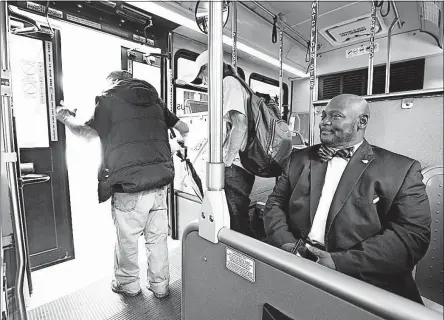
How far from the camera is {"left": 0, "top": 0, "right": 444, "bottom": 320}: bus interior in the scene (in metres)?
0.76

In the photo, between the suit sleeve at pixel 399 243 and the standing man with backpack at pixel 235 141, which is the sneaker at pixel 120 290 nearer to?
the standing man with backpack at pixel 235 141

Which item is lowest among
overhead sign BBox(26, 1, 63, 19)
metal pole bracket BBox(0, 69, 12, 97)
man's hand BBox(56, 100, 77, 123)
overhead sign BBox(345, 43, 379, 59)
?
man's hand BBox(56, 100, 77, 123)

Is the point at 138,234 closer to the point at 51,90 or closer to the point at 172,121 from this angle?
the point at 172,121

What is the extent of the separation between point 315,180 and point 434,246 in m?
0.78

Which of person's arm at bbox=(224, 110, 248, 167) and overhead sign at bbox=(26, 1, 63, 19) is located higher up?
overhead sign at bbox=(26, 1, 63, 19)

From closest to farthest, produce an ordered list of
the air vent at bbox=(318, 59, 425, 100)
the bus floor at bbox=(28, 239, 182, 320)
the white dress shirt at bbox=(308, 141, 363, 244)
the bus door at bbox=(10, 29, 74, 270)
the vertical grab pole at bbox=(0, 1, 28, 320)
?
the vertical grab pole at bbox=(0, 1, 28, 320) → the white dress shirt at bbox=(308, 141, 363, 244) → the bus floor at bbox=(28, 239, 182, 320) → the bus door at bbox=(10, 29, 74, 270) → the air vent at bbox=(318, 59, 425, 100)

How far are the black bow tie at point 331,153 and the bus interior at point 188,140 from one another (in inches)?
13.5

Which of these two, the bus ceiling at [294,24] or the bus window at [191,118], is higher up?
the bus ceiling at [294,24]

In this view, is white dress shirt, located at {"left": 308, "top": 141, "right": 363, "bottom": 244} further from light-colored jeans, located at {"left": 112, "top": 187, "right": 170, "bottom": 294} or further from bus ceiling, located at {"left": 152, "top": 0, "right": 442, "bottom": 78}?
bus ceiling, located at {"left": 152, "top": 0, "right": 442, "bottom": 78}

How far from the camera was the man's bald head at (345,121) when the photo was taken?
1625 mm

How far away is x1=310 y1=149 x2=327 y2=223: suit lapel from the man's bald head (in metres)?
0.15

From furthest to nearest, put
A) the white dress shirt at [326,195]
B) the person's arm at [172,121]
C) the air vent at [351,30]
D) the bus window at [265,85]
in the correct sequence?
the bus window at [265,85]
the air vent at [351,30]
the person's arm at [172,121]
the white dress shirt at [326,195]

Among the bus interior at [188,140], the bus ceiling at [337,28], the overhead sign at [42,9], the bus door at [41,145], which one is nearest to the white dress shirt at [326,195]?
the bus interior at [188,140]

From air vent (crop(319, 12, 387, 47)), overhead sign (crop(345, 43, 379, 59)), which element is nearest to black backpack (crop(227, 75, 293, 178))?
air vent (crop(319, 12, 387, 47))
